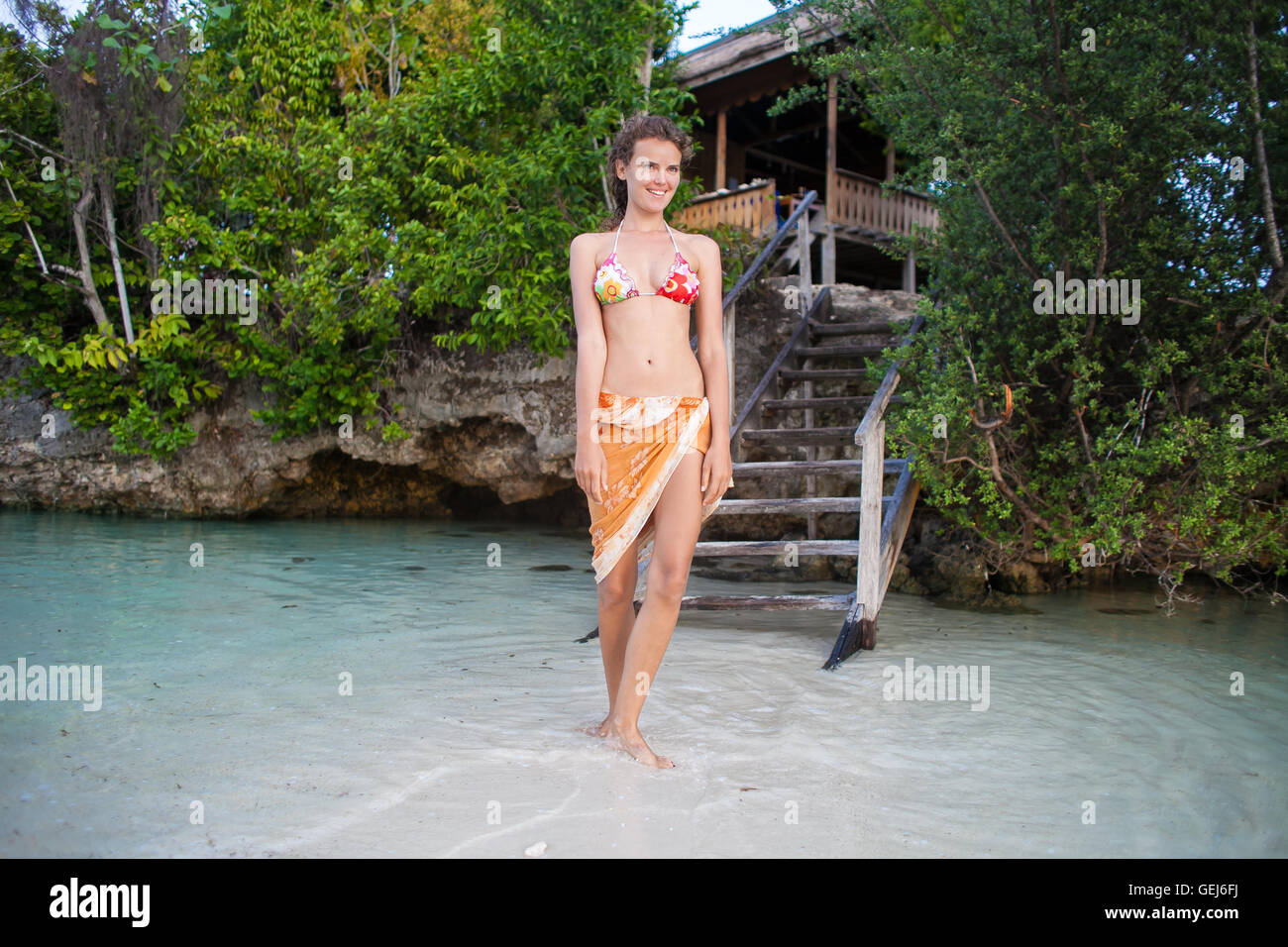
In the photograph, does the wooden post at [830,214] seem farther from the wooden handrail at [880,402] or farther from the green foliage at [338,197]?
the wooden handrail at [880,402]

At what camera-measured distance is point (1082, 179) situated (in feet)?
17.1

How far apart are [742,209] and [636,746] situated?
964 centimetres

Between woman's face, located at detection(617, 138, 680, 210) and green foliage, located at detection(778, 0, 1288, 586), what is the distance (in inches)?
96.1

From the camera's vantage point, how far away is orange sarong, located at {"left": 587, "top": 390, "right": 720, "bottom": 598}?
320 cm

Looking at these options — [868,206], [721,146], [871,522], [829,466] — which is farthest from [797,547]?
[721,146]

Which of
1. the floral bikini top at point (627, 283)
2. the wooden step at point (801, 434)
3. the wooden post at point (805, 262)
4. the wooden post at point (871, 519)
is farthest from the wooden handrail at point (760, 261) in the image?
the floral bikini top at point (627, 283)

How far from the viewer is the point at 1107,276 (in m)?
5.30

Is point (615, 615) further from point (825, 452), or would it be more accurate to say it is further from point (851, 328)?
point (825, 452)

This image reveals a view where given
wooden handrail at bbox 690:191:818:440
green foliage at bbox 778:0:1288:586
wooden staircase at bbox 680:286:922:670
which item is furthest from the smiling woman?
green foliage at bbox 778:0:1288:586

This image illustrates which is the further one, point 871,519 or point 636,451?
point 871,519

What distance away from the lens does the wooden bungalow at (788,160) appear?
38.9ft

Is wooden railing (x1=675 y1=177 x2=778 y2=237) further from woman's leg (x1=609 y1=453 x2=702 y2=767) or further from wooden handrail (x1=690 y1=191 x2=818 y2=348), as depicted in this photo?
woman's leg (x1=609 y1=453 x2=702 y2=767)
